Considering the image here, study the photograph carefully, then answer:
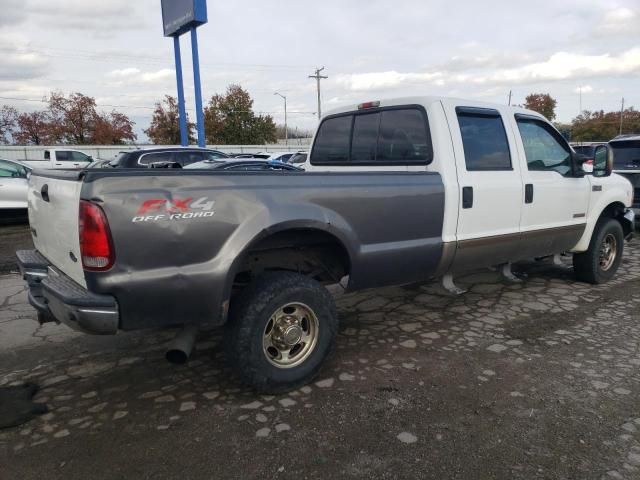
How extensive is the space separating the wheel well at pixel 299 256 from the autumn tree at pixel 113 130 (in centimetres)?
5183

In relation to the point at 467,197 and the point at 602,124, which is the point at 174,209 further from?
the point at 602,124

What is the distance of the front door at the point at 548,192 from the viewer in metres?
4.56

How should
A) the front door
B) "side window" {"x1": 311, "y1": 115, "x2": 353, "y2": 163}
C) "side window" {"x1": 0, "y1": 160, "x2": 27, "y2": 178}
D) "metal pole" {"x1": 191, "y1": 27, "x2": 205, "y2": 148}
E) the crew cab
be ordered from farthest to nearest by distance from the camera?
1. the crew cab
2. "metal pole" {"x1": 191, "y1": 27, "x2": 205, "y2": 148}
3. "side window" {"x1": 0, "y1": 160, "x2": 27, "y2": 178}
4. "side window" {"x1": 311, "y1": 115, "x2": 353, "y2": 163}
5. the front door

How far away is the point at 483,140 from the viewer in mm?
4258

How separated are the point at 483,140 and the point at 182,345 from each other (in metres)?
2.98

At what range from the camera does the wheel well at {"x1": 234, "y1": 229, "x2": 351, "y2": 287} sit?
322 centimetres

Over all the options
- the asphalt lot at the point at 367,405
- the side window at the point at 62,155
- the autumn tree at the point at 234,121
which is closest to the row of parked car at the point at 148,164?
the asphalt lot at the point at 367,405

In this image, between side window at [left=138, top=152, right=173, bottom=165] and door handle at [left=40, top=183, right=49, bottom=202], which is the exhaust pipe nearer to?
door handle at [left=40, top=183, right=49, bottom=202]

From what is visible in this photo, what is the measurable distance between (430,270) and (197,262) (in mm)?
1970

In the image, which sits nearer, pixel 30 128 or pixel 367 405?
pixel 367 405

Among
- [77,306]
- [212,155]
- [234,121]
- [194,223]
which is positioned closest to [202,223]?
Result: [194,223]

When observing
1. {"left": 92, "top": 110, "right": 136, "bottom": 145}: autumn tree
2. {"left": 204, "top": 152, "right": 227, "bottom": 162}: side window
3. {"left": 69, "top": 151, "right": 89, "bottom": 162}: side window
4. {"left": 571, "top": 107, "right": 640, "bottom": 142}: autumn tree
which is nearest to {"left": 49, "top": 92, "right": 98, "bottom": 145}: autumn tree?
{"left": 92, "top": 110, "right": 136, "bottom": 145}: autumn tree

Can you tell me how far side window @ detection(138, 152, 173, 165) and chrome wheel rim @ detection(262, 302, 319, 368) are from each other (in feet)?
33.7

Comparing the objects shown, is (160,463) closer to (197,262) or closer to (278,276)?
(197,262)
